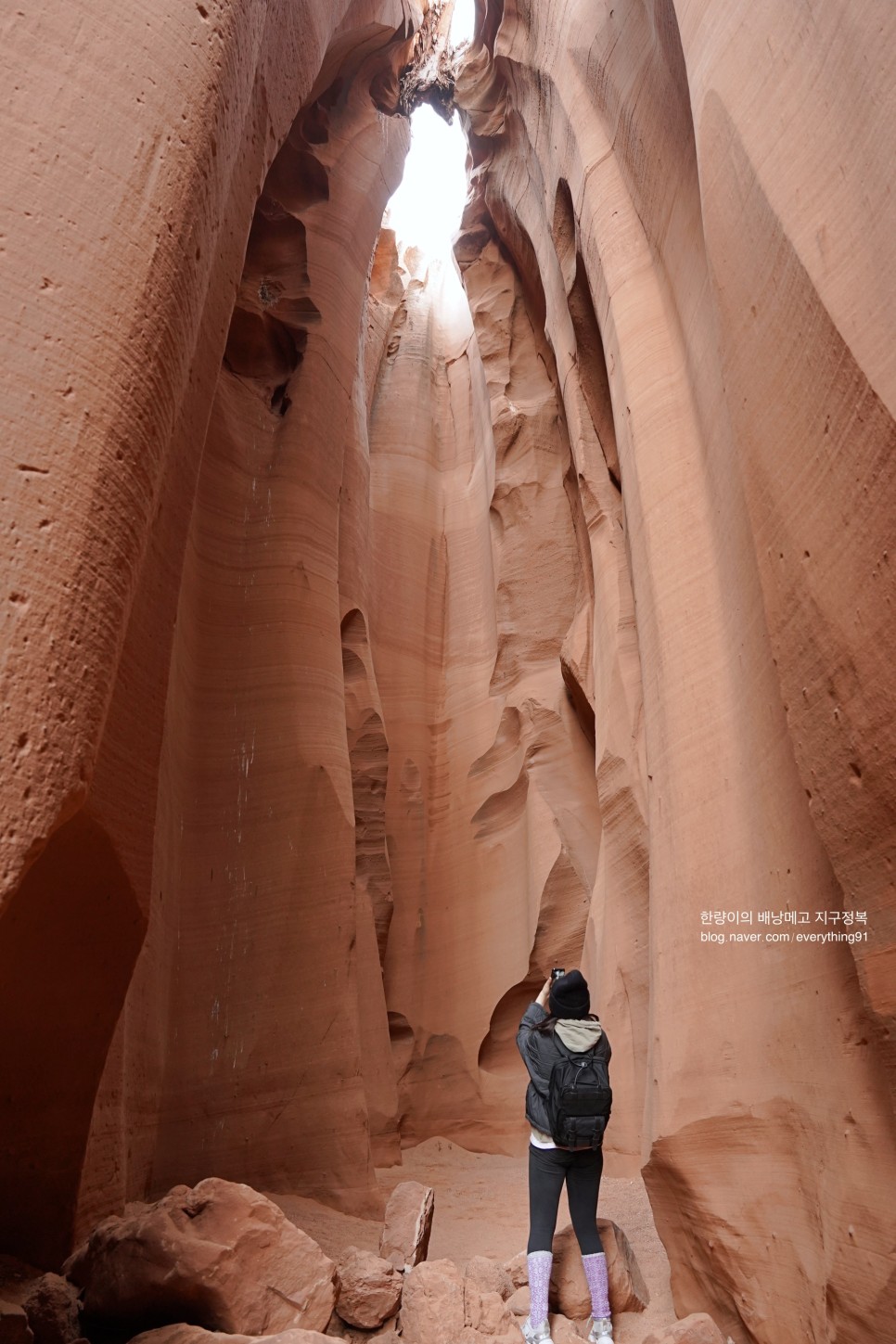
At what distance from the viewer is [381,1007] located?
7.86 m

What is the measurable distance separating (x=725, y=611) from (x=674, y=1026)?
6.31 ft

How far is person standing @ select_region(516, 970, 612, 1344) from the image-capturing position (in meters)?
3.88

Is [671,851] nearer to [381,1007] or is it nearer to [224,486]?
[381,1007]

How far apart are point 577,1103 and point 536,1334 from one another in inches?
31.3

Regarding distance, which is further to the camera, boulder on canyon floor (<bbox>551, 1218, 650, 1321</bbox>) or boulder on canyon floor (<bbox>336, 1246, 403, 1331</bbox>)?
boulder on canyon floor (<bbox>551, 1218, 650, 1321</bbox>)

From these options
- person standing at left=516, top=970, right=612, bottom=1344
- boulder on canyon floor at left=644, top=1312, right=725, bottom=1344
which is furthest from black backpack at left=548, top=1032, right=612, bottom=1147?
boulder on canyon floor at left=644, top=1312, right=725, bottom=1344

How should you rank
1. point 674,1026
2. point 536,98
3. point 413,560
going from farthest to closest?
1. point 413,560
2. point 536,98
3. point 674,1026

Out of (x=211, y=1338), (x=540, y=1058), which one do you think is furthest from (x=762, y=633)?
(x=211, y=1338)

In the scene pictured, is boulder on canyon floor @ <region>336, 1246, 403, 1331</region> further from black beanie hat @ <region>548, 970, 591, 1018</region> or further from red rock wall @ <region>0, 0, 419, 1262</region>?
black beanie hat @ <region>548, 970, 591, 1018</region>

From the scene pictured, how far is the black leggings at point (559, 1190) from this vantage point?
3.97 m

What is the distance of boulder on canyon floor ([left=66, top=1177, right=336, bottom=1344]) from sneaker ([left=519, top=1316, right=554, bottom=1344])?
0.72 m

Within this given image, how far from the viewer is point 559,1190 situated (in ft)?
13.2

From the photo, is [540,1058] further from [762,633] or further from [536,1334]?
[762,633]

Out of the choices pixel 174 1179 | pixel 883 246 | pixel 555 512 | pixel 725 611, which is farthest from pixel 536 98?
pixel 174 1179
